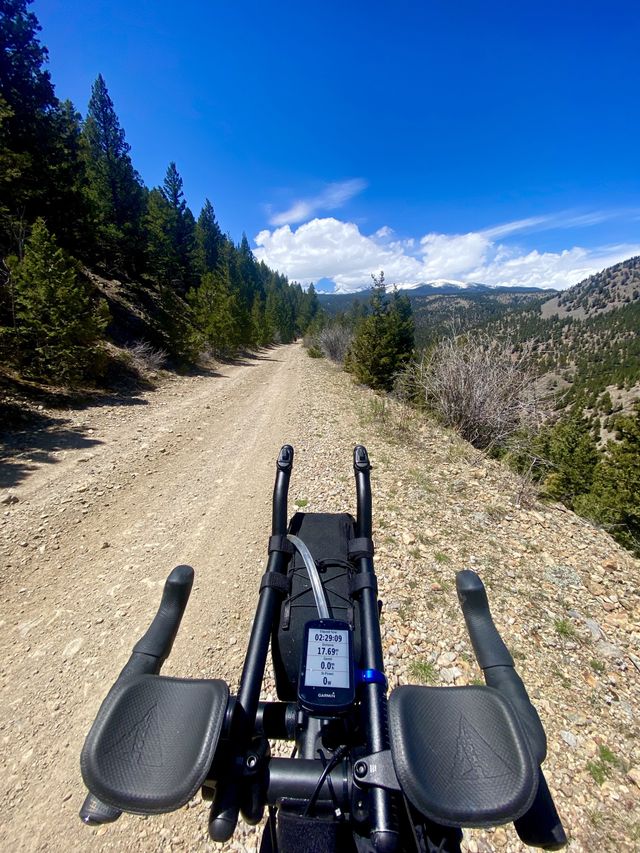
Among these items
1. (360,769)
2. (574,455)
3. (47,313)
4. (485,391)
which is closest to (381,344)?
(485,391)

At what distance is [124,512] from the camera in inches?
216

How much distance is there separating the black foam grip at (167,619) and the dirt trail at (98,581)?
180 cm

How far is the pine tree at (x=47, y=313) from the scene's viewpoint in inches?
427

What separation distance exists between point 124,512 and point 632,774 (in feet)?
20.1

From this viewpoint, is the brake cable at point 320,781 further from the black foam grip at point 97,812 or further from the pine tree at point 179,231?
the pine tree at point 179,231

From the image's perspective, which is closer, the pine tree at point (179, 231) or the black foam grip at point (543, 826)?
the black foam grip at point (543, 826)

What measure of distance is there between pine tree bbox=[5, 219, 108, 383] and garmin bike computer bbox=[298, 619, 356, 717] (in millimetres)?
13125

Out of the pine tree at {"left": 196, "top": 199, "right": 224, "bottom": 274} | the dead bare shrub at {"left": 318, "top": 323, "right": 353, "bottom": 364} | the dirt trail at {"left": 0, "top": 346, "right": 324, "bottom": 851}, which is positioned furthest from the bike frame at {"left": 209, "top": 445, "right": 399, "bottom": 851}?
the pine tree at {"left": 196, "top": 199, "right": 224, "bottom": 274}

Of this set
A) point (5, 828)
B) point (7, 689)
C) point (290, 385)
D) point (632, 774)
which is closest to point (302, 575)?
point (5, 828)

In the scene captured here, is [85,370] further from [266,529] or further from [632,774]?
[632,774]

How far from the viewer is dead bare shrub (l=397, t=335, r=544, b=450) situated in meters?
9.05

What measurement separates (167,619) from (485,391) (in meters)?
9.32

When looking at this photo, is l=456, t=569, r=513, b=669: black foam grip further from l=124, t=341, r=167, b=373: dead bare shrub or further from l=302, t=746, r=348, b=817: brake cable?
l=124, t=341, r=167, b=373: dead bare shrub

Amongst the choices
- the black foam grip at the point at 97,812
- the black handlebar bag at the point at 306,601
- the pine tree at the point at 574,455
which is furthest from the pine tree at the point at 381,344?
the black foam grip at the point at 97,812
